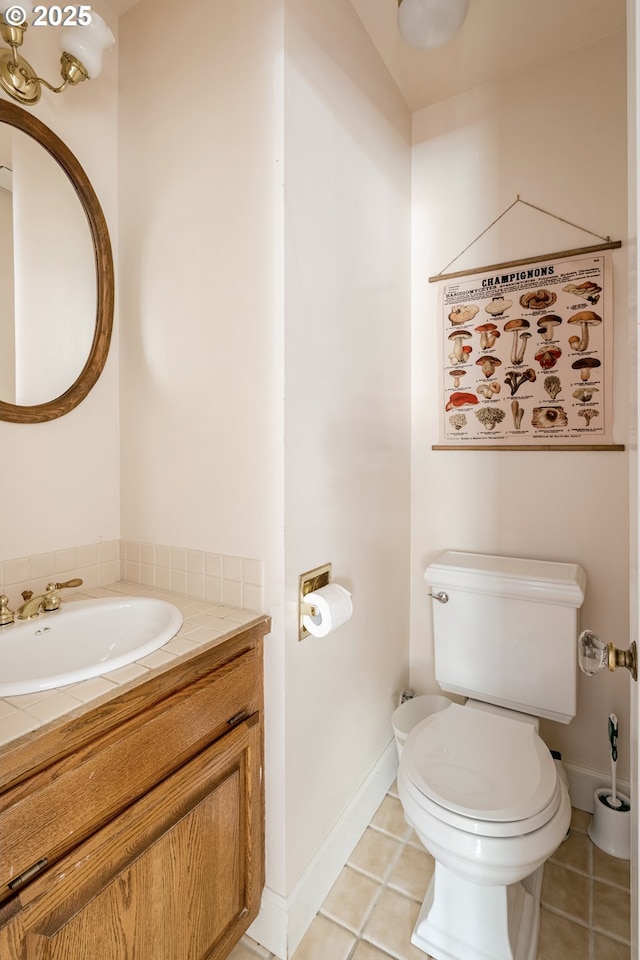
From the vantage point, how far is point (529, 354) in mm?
1716

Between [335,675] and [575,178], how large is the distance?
6.01ft

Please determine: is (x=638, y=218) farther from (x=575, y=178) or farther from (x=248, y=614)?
(x=575, y=178)

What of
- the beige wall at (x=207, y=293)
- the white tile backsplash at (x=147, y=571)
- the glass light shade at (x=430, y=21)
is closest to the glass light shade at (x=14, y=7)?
the beige wall at (x=207, y=293)

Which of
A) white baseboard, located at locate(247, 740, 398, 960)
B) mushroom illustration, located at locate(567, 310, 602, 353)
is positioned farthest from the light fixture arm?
white baseboard, located at locate(247, 740, 398, 960)

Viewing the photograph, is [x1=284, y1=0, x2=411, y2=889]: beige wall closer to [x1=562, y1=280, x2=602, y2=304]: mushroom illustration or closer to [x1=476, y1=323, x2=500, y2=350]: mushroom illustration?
[x1=476, y1=323, x2=500, y2=350]: mushroom illustration

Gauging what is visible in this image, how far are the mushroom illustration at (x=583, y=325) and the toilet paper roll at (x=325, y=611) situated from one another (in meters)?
1.20

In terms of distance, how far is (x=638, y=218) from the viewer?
0.68 m

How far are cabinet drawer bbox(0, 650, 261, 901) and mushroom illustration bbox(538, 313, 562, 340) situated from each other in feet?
4.80

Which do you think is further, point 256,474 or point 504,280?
point 504,280

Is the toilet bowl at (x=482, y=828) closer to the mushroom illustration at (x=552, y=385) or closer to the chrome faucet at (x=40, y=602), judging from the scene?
the chrome faucet at (x=40, y=602)

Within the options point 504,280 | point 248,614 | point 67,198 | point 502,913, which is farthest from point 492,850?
point 67,198

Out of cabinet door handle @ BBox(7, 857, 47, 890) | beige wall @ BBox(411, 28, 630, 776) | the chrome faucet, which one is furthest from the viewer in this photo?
beige wall @ BBox(411, 28, 630, 776)

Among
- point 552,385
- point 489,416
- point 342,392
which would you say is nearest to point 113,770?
point 342,392

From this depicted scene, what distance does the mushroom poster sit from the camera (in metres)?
1.60
